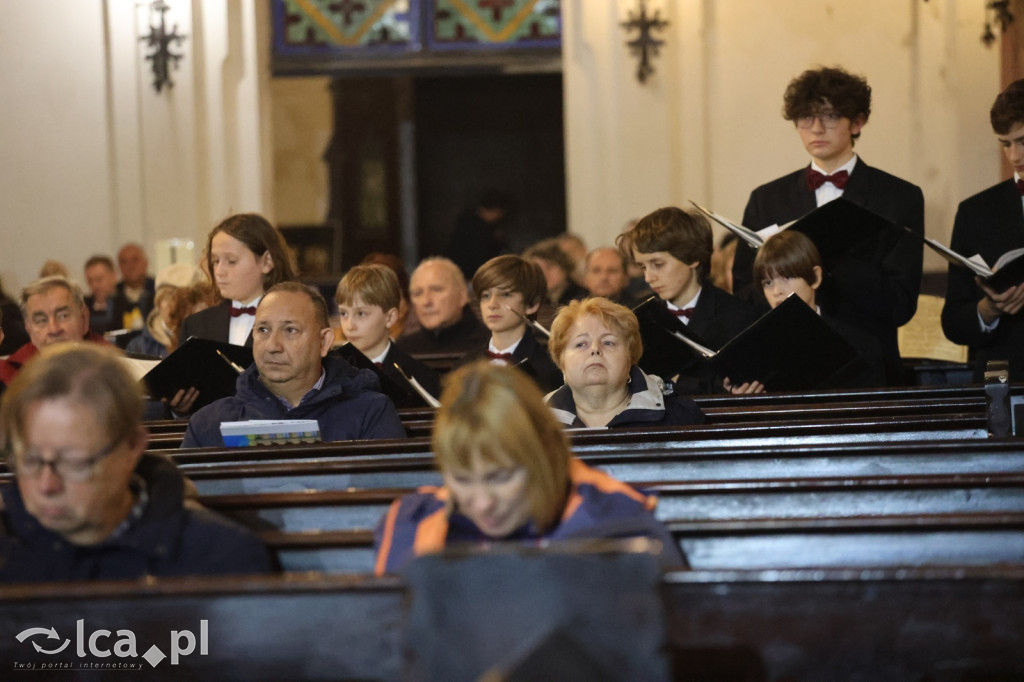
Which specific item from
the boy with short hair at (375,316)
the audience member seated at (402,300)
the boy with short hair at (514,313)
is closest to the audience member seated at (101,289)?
the audience member seated at (402,300)

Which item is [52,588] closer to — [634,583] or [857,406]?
[634,583]

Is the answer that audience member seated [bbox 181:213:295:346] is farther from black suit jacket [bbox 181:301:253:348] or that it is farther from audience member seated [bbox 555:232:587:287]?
audience member seated [bbox 555:232:587:287]

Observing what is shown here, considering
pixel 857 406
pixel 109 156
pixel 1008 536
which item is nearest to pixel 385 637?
pixel 1008 536

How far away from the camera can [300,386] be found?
3842 mm

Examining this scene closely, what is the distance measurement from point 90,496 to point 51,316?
300 centimetres

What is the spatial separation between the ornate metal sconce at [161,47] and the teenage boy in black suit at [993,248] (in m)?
6.52

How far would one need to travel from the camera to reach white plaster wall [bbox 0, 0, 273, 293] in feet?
31.2

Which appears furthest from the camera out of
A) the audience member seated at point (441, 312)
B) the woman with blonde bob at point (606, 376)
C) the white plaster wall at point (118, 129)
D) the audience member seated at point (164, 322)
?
the white plaster wall at point (118, 129)

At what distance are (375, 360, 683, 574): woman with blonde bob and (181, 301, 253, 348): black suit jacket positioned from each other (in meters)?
2.76

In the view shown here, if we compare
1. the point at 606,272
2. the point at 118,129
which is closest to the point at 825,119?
the point at 606,272

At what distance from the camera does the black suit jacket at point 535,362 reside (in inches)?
190

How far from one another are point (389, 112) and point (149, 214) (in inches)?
140

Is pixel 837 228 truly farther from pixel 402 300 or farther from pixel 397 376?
pixel 402 300

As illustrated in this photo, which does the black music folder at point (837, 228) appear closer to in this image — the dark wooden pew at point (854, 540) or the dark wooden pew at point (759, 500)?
the dark wooden pew at point (759, 500)
